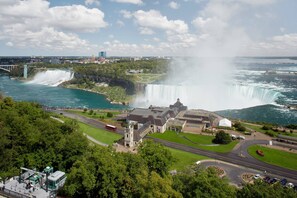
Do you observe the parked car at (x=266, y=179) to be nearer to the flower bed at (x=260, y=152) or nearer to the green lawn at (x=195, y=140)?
the flower bed at (x=260, y=152)

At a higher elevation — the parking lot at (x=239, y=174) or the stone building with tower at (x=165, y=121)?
the stone building with tower at (x=165, y=121)

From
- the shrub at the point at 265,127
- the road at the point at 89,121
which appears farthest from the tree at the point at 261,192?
the shrub at the point at 265,127

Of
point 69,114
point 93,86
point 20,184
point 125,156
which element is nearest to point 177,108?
point 69,114

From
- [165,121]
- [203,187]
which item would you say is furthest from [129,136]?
[203,187]

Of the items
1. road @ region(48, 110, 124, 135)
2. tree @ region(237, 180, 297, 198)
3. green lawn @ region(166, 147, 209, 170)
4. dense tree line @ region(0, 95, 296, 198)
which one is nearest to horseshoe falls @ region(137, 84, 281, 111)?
road @ region(48, 110, 124, 135)

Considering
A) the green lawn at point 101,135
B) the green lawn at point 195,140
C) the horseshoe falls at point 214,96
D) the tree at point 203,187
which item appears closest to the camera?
the tree at point 203,187

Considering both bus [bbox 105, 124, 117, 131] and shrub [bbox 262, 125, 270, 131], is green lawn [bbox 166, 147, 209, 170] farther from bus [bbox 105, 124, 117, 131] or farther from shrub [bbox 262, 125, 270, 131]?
shrub [bbox 262, 125, 270, 131]
